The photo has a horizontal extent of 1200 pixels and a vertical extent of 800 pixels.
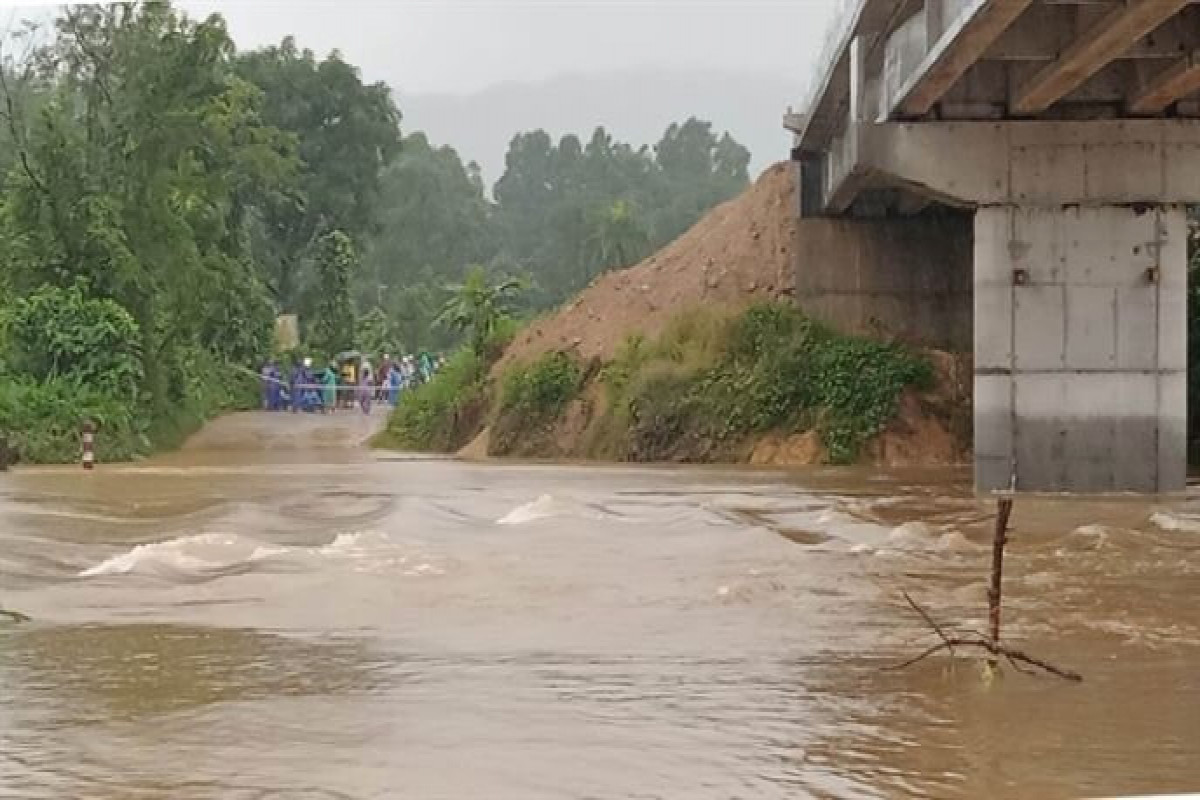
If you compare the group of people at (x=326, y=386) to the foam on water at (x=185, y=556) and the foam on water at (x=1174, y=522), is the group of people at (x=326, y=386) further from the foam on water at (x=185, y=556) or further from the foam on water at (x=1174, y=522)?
the foam on water at (x=185, y=556)

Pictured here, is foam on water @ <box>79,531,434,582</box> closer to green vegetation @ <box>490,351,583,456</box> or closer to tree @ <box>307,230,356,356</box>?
green vegetation @ <box>490,351,583,456</box>

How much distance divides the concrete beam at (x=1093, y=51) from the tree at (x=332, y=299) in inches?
1378

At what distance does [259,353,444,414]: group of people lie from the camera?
48.4 metres

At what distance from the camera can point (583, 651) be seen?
9.27 m

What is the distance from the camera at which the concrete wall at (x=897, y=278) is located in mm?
31062

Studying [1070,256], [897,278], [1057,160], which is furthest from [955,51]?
[897,278]

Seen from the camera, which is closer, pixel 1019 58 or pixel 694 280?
pixel 1019 58

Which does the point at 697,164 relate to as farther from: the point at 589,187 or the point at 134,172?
the point at 134,172

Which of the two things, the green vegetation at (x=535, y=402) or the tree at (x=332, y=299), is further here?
the tree at (x=332, y=299)

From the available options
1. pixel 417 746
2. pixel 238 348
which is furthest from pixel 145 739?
pixel 238 348

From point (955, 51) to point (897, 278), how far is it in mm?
13876

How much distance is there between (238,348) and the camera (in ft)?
162

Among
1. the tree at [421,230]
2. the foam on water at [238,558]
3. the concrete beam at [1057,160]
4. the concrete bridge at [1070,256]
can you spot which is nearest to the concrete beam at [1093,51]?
the concrete bridge at [1070,256]

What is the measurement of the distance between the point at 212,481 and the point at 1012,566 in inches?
488
